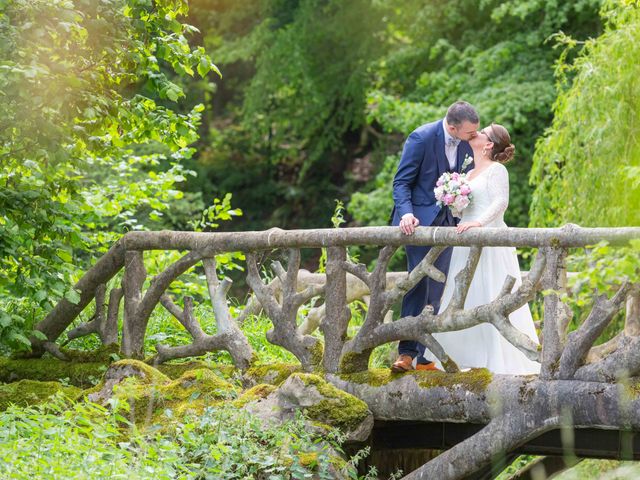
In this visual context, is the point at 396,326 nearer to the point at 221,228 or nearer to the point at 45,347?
the point at 45,347

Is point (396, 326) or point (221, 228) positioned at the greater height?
point (221, 228)

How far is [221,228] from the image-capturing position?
25.1 metres

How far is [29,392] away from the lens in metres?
8.40

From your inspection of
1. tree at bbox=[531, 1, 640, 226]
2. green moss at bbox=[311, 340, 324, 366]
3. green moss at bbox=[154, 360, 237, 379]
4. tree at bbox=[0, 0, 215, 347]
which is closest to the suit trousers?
green moss at bbox=[311, 340, 324, 366]

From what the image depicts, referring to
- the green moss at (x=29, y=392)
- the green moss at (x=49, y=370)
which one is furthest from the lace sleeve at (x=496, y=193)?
the green moss at (x=49, y=370)

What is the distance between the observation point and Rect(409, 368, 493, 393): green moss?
696 cm

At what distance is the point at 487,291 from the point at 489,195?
0.60 metres

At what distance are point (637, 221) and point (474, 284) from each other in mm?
3186

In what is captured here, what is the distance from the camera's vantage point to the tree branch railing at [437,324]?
6418 mm

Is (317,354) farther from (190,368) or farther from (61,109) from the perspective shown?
(61,109)

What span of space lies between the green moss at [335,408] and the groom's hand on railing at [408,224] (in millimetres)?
1004

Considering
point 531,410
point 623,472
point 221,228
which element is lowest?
point 623,472

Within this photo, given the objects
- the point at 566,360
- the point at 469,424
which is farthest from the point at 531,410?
the point at 469,424

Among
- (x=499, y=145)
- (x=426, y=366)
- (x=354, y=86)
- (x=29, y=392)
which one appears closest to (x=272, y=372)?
(x=426, y=366)
